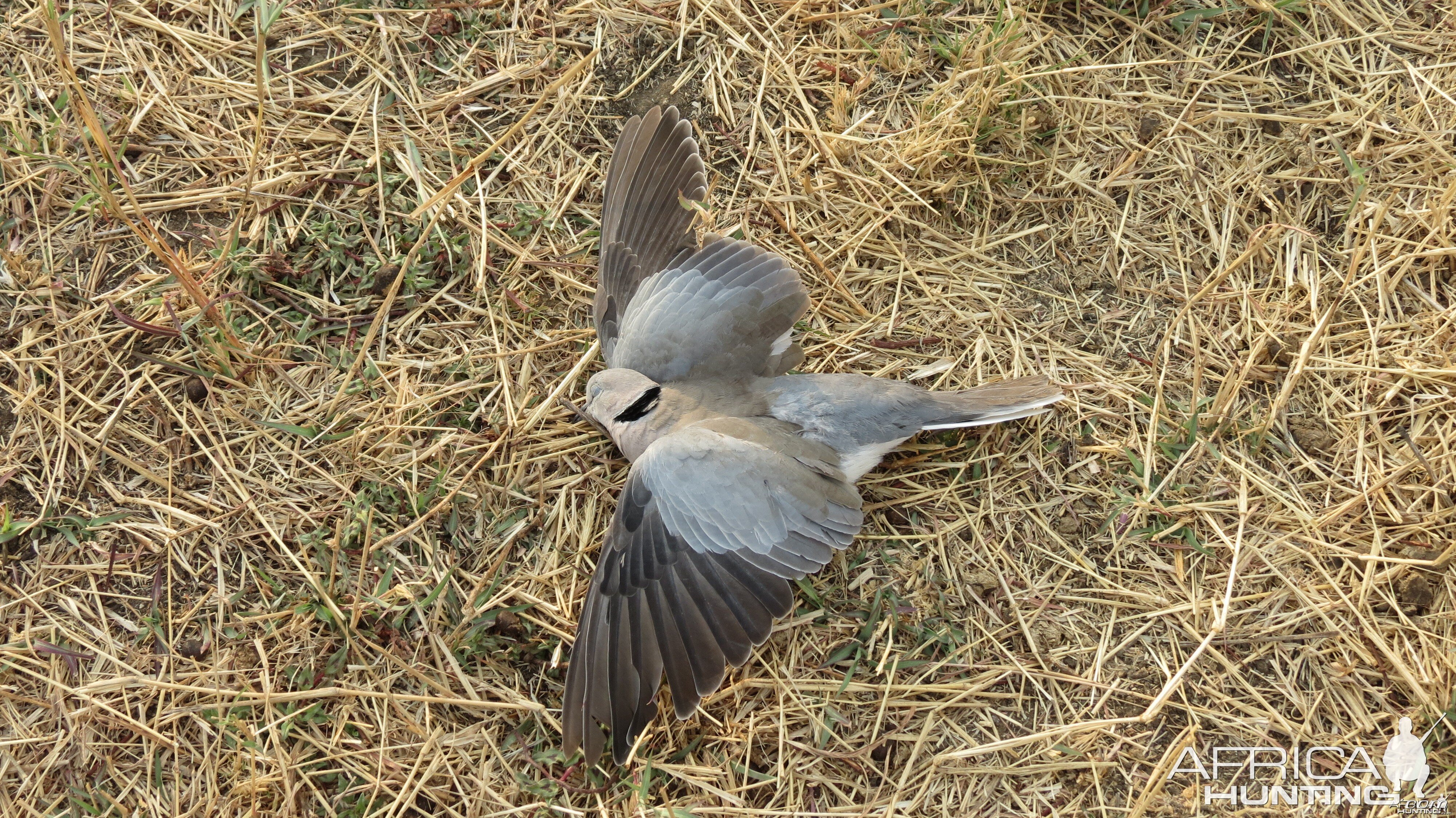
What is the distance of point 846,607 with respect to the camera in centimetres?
330

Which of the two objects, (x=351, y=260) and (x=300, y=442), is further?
(x=351, y=260)

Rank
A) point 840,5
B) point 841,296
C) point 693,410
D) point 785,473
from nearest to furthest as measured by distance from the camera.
A: point 785,473, point 693,410, point 841,296, point 840,5

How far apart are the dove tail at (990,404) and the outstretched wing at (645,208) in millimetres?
1188

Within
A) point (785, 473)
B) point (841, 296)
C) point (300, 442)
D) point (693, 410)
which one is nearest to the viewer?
point (785, 473)

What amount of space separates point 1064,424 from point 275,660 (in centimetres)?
315

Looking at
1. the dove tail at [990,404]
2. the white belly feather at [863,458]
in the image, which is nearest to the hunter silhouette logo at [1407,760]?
the dove tail at [990,404]

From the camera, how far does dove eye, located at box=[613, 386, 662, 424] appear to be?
3178mm

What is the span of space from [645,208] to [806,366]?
94cm

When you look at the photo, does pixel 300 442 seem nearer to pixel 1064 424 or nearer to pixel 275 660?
pixel 275 660

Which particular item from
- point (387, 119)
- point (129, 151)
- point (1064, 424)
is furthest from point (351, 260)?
point (1064, 424)

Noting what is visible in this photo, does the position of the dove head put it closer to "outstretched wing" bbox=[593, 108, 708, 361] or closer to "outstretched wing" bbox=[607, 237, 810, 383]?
"outstretched wing" bbox=[607, 237, 810, 383]

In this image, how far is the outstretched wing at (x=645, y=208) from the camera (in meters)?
3.52

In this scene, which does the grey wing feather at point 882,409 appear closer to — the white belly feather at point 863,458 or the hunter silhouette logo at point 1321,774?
the white belly feather at point 863,458

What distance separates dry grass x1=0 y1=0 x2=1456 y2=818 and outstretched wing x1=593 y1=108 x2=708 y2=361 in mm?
252
